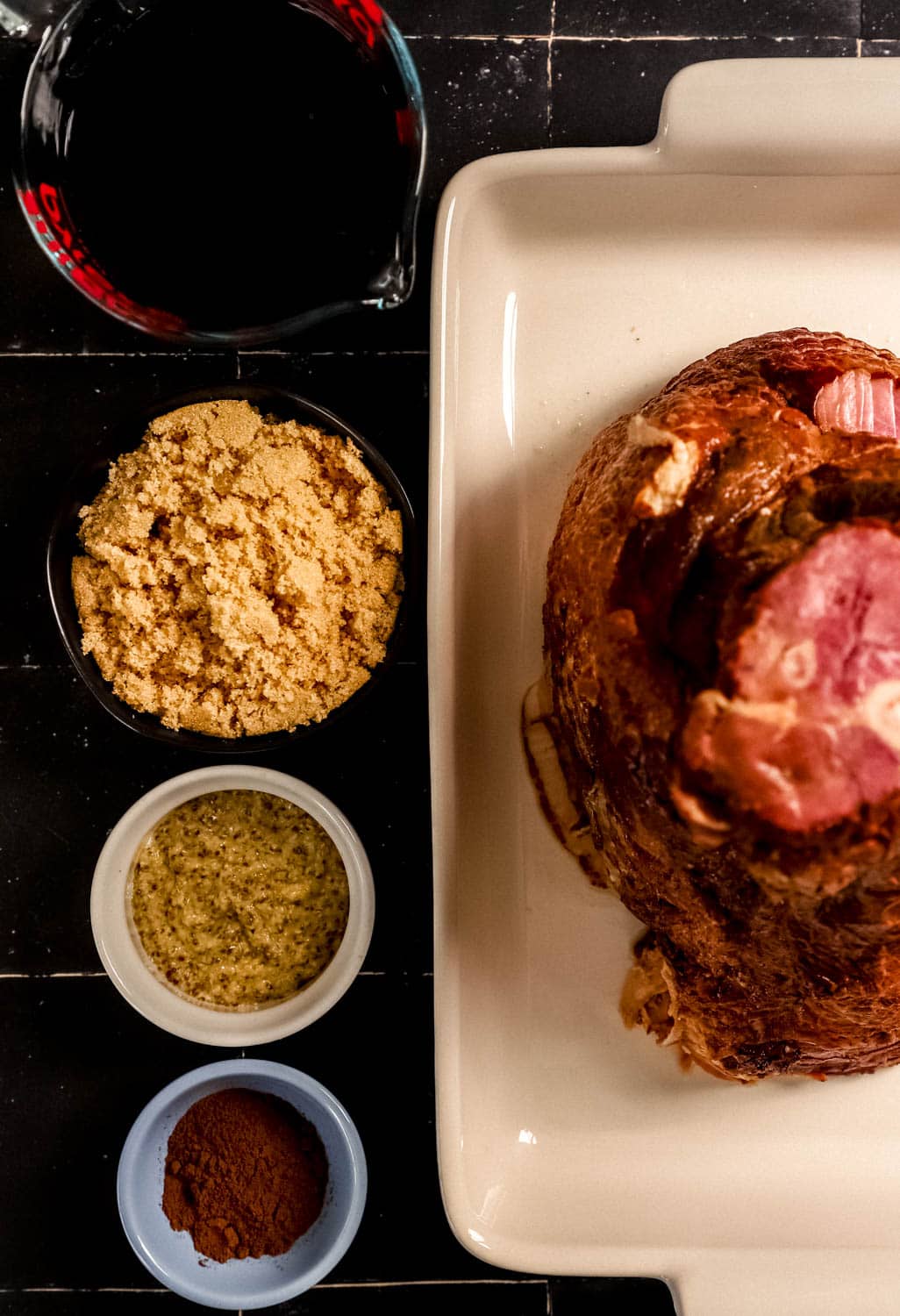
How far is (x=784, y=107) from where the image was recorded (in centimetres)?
110

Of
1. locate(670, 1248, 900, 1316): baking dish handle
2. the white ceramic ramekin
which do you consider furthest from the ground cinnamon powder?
locate(670, 1248, 900, 1316): baking dish handle

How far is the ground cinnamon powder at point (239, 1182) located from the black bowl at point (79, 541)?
0.46 meters

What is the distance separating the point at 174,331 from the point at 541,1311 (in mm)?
1317

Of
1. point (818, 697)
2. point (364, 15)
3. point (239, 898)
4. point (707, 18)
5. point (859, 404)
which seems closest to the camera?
point (818, 697)

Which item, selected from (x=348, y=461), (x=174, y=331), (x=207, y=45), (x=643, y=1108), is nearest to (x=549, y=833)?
(x=643, y=1108)

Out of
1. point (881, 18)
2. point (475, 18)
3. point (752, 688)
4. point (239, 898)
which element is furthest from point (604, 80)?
point (239, 898)

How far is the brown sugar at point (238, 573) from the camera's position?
1.09 meters

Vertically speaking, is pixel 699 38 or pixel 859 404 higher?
pixel 699 38

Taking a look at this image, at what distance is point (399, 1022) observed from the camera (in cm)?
131

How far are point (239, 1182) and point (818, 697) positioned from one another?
0.93m

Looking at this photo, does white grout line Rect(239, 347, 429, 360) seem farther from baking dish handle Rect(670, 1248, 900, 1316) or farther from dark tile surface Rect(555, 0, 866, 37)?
baking dish handle Rect(670, 1248, 900, 1316)

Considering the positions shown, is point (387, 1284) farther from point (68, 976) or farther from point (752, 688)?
point (752, 688)

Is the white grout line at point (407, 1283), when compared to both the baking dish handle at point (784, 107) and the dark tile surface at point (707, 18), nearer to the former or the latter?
the baking dish handle at point (784, 107)

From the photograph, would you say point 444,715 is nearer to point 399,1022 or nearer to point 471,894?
point 471,894
